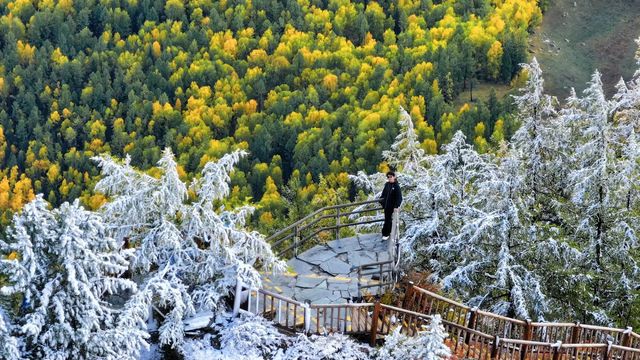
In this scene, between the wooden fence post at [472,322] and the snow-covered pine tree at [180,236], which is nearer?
the snow-covered pine tree at [180,236]

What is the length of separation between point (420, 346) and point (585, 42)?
90829 mm

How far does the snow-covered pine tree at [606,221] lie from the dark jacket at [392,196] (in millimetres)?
4557

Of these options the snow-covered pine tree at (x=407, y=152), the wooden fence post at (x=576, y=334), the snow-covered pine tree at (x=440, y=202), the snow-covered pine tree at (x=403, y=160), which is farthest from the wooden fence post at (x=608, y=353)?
the snow-covered pine tree at (x=407, y=152)

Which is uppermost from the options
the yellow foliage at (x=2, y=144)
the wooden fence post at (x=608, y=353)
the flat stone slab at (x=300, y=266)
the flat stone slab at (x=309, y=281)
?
the yellow foliage at (x=2, y=144)

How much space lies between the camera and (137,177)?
13.4 metres

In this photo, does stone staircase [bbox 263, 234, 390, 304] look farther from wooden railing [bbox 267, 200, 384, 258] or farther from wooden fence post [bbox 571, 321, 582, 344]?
wooden fence post [bbox 571, 321, 582, 344]

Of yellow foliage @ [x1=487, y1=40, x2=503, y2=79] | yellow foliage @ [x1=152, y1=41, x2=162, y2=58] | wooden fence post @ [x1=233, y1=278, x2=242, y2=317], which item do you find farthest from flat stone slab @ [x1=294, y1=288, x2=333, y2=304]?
yellow foliage @ [x1=152, y1=41, x2=162, y2=58]

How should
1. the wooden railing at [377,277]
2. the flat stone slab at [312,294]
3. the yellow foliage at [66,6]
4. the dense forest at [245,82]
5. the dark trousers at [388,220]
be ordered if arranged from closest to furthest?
the flat stone slab at [312,294] < the wooden railing at [377,277] < the dark trousers at [388,220] < the dense forest at [245,82] < the yellow foliage at [66,6]

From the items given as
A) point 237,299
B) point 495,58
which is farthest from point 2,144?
point 237,299

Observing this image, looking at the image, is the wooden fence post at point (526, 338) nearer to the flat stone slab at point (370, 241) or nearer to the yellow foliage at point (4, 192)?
the flat stone slab at point (370, 241)

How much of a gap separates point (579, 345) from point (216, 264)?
648 centimetres

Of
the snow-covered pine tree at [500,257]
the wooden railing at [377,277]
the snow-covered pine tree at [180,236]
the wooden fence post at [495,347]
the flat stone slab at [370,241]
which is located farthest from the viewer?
the flat stone slab at [370,241]

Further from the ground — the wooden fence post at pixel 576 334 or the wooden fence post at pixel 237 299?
the wooden fence post at pixel 237 299

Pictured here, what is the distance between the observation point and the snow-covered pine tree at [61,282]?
10.2 metres
